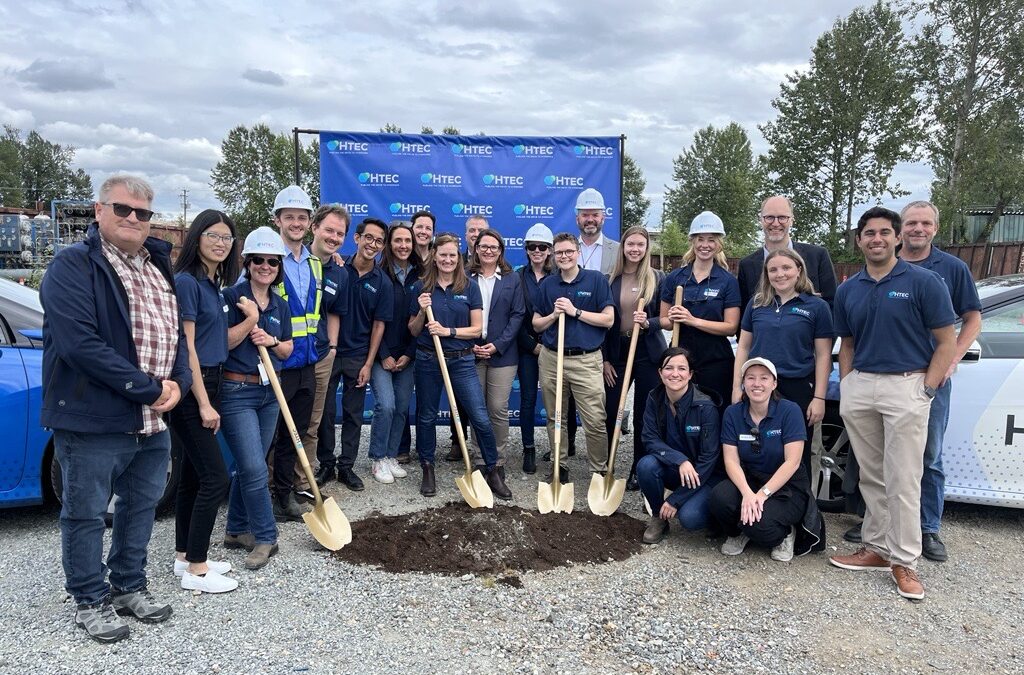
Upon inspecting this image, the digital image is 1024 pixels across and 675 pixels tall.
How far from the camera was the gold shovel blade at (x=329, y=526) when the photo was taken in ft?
12.9

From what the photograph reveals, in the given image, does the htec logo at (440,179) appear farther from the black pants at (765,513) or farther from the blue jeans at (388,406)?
the black pants at (765,513)

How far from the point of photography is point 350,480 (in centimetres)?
510

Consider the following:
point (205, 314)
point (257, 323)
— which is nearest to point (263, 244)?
point (257, 323)

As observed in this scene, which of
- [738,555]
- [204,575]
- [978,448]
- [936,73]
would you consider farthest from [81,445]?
[936,73]

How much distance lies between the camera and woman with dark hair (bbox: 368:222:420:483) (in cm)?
516

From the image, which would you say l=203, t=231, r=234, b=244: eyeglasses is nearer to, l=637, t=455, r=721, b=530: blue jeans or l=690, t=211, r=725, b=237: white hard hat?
l=637, t=455, r=721, b=530: blue jeans

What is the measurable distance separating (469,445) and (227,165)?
53078 millimetres

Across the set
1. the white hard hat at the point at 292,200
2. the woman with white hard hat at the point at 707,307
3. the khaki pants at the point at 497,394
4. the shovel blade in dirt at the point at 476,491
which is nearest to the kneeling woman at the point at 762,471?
the woman with white hard hat at the point at 707,307

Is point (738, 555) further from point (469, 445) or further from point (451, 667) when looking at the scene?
point (469, 445)

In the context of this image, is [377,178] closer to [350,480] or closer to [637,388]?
[350,480]

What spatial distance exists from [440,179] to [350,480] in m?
3.11

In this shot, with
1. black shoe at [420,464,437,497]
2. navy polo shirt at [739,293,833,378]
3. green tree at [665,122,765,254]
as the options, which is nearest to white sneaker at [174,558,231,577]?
black shoe at [420,464,437,497]

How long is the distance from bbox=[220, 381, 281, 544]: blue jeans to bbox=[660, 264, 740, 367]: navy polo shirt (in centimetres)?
272

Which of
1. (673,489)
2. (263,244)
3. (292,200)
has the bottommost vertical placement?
(673,489)
